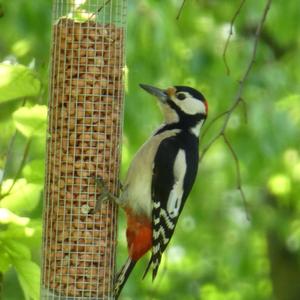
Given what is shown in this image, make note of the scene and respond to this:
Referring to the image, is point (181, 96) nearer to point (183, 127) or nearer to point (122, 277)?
point (183, 127)

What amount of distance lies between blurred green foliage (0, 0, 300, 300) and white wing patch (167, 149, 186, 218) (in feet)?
0.85

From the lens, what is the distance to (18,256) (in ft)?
13.4

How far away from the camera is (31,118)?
4.22 meters

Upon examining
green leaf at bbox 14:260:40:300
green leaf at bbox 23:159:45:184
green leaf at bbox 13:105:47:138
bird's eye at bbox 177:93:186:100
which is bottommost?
green leaf at bbox 14:260:40:300

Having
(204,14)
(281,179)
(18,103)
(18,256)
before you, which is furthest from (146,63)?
(18,256)

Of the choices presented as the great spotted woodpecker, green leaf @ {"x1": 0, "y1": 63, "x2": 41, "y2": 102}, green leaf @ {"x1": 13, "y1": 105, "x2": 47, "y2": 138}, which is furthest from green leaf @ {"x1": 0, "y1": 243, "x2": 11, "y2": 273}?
the great spotted woodpecker

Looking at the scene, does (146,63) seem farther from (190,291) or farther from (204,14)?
(190,291)

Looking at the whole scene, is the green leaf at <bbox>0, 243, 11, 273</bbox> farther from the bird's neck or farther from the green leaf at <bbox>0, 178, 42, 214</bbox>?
the bird's neck

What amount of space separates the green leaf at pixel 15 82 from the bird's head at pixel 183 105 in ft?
3.42

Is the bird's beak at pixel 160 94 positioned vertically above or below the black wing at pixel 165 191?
above

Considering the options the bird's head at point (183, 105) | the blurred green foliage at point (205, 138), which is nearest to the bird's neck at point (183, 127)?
the bird's head at point (183, 105)

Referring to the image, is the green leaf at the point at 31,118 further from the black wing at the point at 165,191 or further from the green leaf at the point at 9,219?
the black wing at the point at 165,191

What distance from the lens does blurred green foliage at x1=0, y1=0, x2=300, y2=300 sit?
4.34 m

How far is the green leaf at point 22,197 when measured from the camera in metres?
4.27
